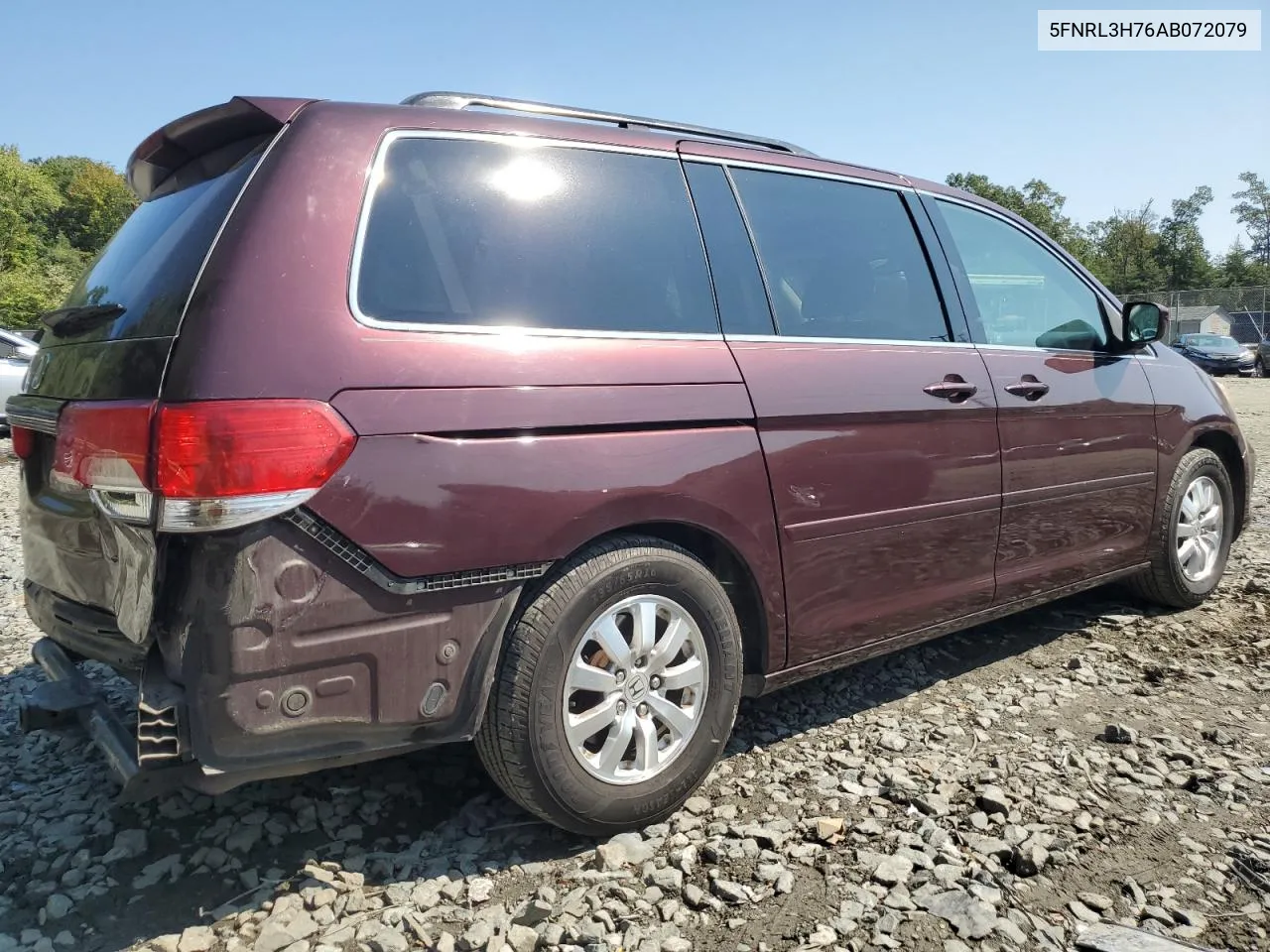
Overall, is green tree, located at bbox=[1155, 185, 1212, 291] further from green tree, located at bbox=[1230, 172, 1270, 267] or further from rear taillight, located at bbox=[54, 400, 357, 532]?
rear taillight, located at bbox=[54, 400, 357, 532]

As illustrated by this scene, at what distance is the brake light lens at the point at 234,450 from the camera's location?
1.85 metres

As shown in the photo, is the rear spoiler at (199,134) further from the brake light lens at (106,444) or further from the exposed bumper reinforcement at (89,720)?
the exposed bumper reinforcement at (89,720)

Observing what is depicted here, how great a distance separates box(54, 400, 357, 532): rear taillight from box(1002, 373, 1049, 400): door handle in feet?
8.44

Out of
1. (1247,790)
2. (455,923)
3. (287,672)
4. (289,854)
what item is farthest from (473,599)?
(1247,790)

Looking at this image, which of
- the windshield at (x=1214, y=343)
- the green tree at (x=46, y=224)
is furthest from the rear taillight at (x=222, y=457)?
the windshield at (x=1214, y=343)

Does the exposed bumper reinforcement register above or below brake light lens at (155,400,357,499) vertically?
below

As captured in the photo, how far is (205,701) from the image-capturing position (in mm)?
1895

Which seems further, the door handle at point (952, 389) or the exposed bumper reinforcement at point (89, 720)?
the door handle at point (952, 389)

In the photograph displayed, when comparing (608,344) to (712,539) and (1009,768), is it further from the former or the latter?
(1009,768)

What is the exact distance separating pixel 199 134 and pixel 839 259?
6.78ft

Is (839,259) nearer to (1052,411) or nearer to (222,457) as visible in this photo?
(1052,411)

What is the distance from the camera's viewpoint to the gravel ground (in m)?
2.08

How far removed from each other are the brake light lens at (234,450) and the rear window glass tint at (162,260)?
Answer: 0.83ft

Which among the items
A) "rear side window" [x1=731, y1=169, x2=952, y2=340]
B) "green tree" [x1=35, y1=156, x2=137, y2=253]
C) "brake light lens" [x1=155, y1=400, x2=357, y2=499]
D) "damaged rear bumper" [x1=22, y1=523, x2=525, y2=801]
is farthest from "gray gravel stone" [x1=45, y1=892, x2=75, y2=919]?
"green tree" [x1=35, y1=156, x2=137, y2=253]
